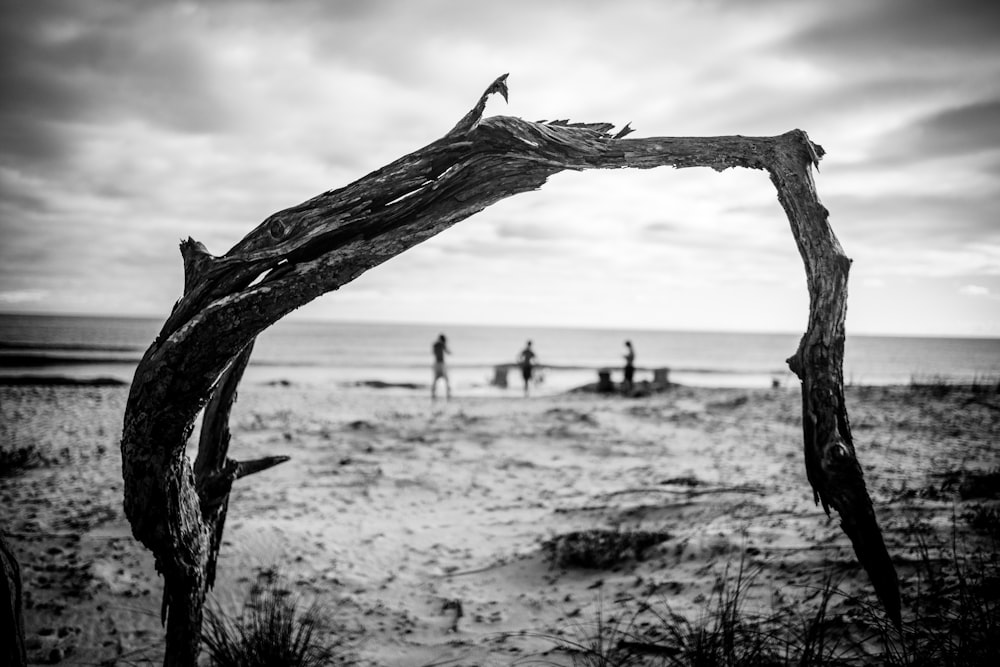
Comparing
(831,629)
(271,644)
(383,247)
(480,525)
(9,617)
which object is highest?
(383,247)

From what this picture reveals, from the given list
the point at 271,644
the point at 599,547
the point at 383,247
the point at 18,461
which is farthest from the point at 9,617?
the point at 18,461

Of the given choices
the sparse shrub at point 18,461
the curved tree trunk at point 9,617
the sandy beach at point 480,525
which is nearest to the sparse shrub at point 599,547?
the sandy beach at point 480,525

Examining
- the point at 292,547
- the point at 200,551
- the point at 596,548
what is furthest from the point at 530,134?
the point at 292,547

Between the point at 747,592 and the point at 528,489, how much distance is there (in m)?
4.36

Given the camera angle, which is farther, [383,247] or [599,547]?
[599,547]

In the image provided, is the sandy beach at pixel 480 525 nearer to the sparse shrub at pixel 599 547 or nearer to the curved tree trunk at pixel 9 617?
the sparse shrub at pixel 599 547

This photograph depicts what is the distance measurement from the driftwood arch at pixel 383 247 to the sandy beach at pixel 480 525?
214 cm

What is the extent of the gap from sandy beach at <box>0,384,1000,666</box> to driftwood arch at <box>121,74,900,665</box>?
2142mm

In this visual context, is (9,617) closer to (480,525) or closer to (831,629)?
(831,629)

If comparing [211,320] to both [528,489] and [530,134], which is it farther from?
[528,489]

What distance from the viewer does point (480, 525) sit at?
269 inches

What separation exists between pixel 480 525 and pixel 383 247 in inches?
203

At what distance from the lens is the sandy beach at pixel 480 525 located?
14.0 ft

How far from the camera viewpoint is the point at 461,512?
7.36 meters
